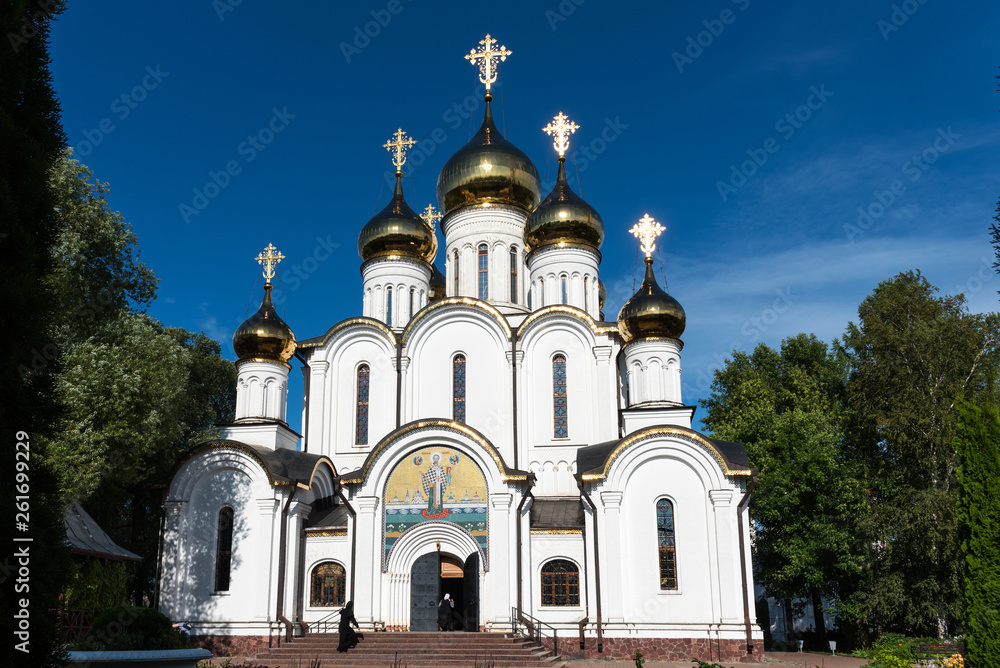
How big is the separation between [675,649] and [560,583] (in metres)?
2.31

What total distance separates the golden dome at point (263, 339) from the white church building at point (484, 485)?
0.05m

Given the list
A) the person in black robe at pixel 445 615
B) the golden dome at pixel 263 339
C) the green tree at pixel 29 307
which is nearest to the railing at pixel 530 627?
the person in black robe at pixel 445 615

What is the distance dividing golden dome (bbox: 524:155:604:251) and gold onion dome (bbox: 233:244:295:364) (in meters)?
6.29

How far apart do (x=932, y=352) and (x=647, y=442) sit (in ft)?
24.8

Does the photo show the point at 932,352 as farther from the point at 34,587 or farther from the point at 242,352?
the point at 34,587

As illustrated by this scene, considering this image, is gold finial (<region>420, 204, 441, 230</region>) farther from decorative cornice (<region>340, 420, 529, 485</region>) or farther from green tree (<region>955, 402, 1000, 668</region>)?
green tree (<region>955, 402, 1000, 668</region>)

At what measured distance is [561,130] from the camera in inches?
833

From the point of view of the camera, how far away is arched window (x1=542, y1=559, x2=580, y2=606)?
1480 centimetres

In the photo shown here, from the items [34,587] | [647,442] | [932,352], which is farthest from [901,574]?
[34,587]

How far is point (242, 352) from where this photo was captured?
58.9 ft

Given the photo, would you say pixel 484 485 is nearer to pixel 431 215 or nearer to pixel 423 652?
pixel 423 652

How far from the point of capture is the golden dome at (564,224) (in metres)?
19.2

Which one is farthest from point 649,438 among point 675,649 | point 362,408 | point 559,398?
point 362,408

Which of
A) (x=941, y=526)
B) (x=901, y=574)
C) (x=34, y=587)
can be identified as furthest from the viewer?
(x=901, y=574)
